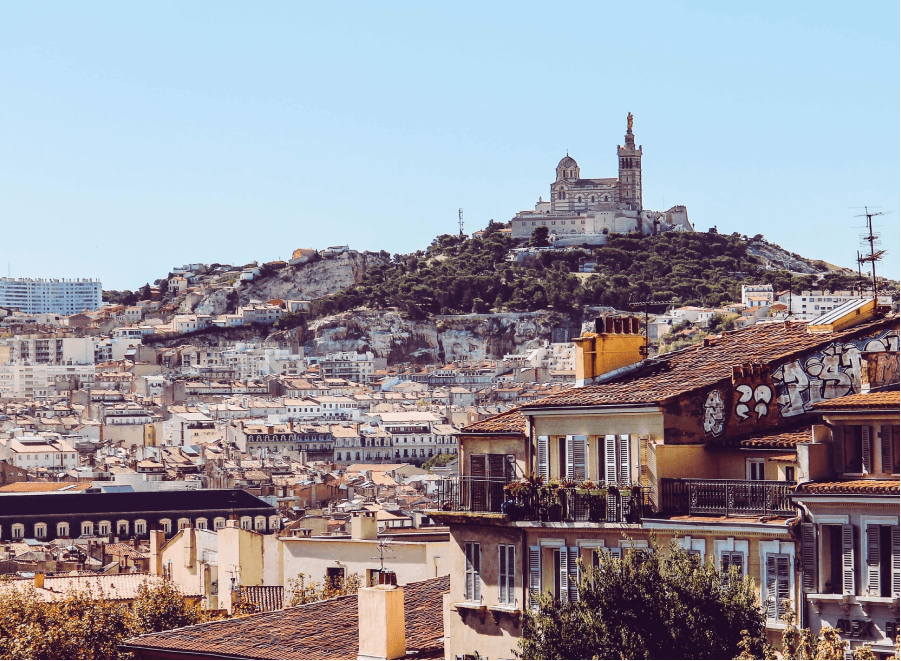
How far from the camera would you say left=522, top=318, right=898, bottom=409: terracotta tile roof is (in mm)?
17094

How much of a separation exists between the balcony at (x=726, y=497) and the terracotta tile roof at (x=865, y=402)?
69cm

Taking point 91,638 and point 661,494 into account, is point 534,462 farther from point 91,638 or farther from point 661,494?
point 91,638

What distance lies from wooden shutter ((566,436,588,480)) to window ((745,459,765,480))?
60.5 inches

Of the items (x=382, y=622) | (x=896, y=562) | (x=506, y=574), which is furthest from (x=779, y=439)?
(x=382, y=622)

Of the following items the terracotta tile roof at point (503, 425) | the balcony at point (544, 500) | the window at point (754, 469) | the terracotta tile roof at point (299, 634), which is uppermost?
the terracotta tile roof at point (503, 425)

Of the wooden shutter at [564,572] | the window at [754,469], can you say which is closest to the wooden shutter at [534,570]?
the wooden shutter at [564,572]

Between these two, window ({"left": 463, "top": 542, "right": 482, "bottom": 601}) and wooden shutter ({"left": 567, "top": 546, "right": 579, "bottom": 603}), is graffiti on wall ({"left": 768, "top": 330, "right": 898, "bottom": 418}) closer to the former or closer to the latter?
wooden shutter ({"left": 567, "top": 546, "right": 579, "bottom": 603})

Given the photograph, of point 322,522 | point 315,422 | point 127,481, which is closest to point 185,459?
point 127,481

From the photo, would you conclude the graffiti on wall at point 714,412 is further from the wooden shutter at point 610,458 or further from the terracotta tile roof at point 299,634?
the terracotta tile roof at point 299,634

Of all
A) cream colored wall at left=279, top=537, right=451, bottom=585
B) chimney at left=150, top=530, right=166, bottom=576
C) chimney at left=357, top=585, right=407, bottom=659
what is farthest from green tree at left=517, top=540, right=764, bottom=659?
chimney at left=150, top=530, right=166, bottom=576

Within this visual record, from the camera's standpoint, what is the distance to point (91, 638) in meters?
25.0

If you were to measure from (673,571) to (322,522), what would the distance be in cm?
3517

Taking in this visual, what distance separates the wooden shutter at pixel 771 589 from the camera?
15.0 metres

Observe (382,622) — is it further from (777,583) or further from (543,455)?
(777,583)
